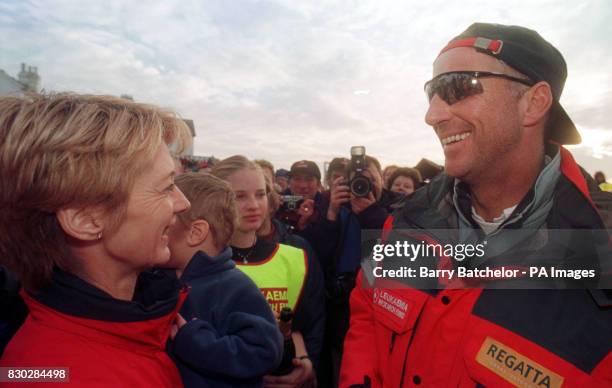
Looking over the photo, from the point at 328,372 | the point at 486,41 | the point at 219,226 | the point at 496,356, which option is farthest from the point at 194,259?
the point at 328,372

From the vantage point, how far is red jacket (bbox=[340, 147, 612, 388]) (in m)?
1.27

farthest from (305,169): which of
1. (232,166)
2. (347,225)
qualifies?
(232,166)

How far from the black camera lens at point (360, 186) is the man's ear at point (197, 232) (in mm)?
1566

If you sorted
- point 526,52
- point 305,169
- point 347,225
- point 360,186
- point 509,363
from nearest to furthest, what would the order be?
point 509,363 < point 526,52 < point 360,186 < point 347,225 < point 305,169

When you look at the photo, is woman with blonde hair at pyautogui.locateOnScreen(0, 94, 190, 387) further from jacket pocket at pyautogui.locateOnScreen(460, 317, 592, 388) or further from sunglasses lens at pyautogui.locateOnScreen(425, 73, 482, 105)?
sunglasses lens at pyautogui.locateOnScreen(425, 73, 482, 105)

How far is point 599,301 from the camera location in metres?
1.27

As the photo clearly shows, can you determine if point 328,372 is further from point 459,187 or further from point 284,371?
point 459,187

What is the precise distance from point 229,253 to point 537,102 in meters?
1.77

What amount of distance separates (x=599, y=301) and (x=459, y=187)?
0.87 metres

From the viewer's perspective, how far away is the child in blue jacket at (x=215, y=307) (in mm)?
1381

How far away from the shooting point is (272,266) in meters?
2.74

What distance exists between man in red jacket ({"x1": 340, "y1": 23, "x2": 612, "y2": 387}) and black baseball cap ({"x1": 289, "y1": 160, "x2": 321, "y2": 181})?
3264mm

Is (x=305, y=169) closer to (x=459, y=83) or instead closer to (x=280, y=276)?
(x=280, y=276)

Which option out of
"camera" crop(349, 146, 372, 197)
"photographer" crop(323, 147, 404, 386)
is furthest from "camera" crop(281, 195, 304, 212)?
"camera" crop(349, 146, 372, 197)
